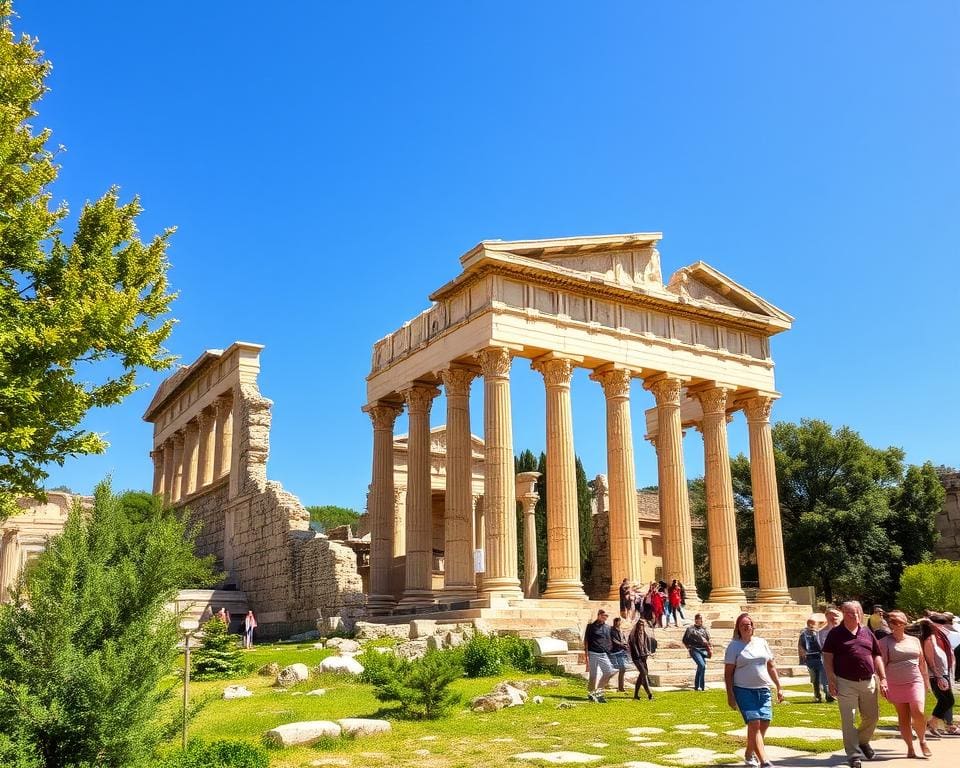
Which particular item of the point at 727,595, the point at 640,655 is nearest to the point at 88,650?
the point at 640,655

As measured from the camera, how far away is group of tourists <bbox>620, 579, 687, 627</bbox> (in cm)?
2248

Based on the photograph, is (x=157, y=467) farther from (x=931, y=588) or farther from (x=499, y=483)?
(x=931, y=588)

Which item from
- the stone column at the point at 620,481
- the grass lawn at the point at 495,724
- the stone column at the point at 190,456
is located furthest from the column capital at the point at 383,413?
the grass lawn at the point at 495,724

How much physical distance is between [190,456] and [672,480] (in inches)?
995

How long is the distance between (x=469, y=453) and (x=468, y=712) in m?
15.7

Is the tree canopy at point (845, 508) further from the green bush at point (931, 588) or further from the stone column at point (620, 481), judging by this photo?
the stone column at point (620, 481)

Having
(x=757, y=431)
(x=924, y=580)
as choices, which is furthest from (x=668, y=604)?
(x=924, y=580)

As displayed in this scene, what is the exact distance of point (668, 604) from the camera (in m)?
24.5

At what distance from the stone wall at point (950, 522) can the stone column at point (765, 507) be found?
59.8 feet

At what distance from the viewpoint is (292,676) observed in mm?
17359

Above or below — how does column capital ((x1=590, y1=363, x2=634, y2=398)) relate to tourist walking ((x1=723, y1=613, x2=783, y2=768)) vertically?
above

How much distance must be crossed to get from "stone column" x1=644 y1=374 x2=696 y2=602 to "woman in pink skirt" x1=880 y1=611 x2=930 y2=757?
1962 centimetres

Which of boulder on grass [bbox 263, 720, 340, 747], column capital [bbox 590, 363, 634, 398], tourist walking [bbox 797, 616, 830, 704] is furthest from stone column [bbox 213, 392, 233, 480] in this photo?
boulder on grass [bbox 263, 720, 340, 747]

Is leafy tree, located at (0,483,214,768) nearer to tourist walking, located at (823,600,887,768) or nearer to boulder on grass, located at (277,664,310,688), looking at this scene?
tourist walking, located at (823,600,887,768)
